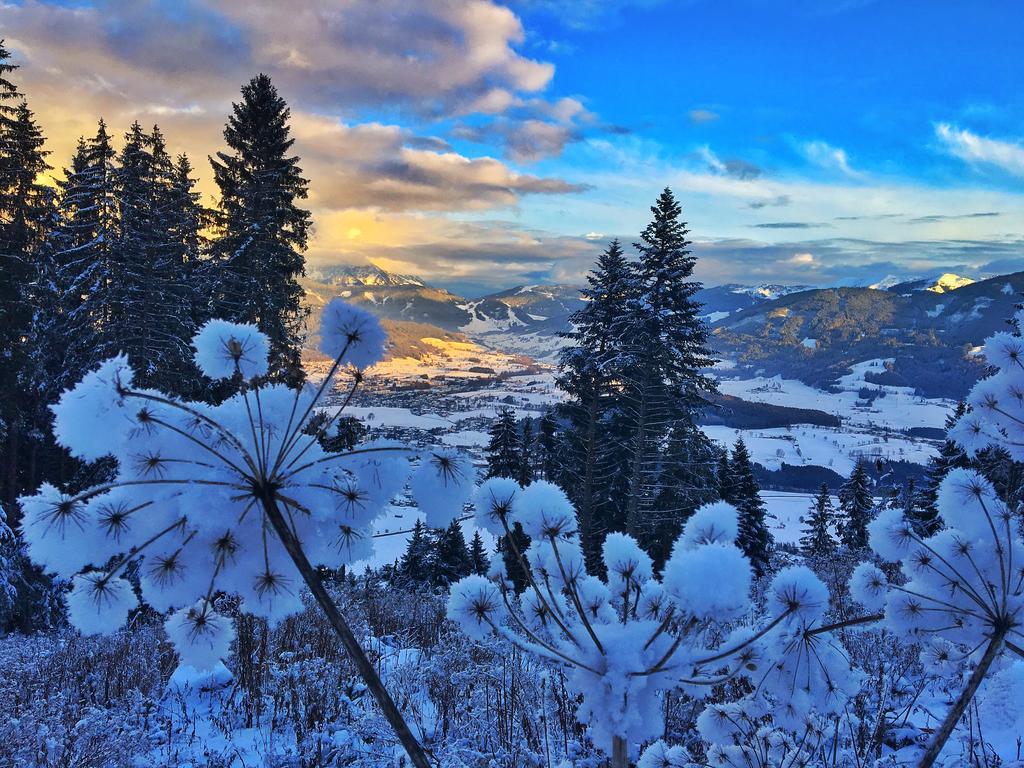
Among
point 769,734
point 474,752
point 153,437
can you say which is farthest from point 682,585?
point 474,752

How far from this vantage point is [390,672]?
511cm

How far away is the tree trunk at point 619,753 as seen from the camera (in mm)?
1323

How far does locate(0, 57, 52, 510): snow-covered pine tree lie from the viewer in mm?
16453

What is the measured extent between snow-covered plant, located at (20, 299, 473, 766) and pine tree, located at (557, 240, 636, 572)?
2071cm

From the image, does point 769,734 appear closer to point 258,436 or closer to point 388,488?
point 388,488

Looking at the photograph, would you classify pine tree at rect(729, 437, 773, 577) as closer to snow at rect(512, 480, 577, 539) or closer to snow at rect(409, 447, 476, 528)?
snow at rect(512, 480, 577, 539)

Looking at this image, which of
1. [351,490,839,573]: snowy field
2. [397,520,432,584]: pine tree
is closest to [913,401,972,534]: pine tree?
[397,520,432,584]: pine tree

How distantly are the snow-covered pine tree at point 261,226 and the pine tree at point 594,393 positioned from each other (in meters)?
10.8

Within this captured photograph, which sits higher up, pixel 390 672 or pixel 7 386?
pixel 7 386

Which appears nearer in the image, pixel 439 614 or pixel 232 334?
pixel 232 334

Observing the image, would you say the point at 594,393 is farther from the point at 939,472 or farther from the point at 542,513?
the point at 542,513

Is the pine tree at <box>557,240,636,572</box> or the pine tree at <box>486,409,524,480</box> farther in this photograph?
the pine tree at <box>486,409,524,480</box>

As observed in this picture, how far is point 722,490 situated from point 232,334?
2833 cm

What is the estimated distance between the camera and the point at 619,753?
134 cm
